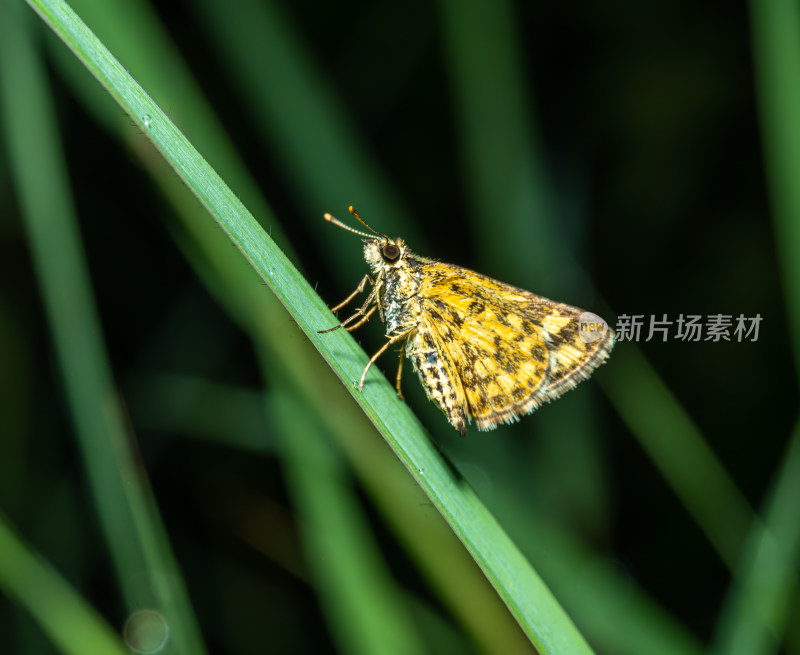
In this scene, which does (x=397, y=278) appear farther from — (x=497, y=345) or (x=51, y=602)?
(x=51, y=602)

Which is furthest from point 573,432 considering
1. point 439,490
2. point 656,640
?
point 439,490

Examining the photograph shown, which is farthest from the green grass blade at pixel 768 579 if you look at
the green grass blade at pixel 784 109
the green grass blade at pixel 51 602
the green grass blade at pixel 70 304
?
the green grass blade at pixel 51 602

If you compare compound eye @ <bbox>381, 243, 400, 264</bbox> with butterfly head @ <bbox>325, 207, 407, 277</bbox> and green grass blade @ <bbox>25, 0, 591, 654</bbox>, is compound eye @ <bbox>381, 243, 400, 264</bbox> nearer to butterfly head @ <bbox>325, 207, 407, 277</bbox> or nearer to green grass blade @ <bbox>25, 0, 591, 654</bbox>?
butterfly head @ <bbox>325, 207, 407, 277</bbox>

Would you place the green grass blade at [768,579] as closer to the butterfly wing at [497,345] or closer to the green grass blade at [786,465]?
the green grass blade at [786,465]

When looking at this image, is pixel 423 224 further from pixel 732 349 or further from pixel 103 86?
pixel 103 86

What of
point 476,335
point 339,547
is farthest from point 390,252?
point 339,547

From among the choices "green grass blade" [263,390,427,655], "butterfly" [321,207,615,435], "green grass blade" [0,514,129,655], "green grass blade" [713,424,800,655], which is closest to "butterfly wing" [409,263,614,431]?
"butterfly" [321,207,615,435]
